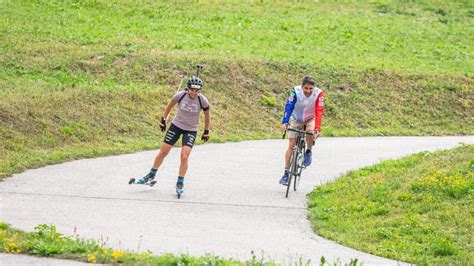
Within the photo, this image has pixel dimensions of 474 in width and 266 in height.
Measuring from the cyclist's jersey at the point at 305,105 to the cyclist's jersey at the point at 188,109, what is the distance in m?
1.79

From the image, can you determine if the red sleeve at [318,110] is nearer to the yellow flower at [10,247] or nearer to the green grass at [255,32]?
the yellow flower at [10,247]

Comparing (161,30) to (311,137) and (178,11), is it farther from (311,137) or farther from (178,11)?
(311,137)

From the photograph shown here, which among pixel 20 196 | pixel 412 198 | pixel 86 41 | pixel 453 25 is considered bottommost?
pixel 20 196

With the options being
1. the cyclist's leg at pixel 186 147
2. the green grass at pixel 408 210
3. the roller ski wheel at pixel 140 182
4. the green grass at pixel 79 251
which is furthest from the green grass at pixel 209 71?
the green grass at pixel 79 251

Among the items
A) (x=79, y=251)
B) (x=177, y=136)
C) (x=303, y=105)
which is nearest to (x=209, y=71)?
(x=303, y=105)

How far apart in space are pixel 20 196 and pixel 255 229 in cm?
375

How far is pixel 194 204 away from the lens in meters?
15.5

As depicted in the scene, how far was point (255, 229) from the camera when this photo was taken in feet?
45.1

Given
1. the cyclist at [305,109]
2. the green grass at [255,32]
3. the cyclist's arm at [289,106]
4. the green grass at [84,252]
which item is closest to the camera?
the green grass at [84,252]

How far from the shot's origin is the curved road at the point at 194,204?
1238cm

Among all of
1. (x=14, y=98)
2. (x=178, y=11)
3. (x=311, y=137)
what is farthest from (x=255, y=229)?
(x=178, y=11)

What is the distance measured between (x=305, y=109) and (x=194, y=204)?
130 inches

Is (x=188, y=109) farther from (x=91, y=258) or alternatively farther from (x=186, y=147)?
(x=91, y=258)

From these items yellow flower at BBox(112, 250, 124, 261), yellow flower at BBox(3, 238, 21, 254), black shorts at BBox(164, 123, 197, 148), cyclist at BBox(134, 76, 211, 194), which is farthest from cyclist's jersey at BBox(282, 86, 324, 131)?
yellow flower at BBox(3, 238, 21, 254)
